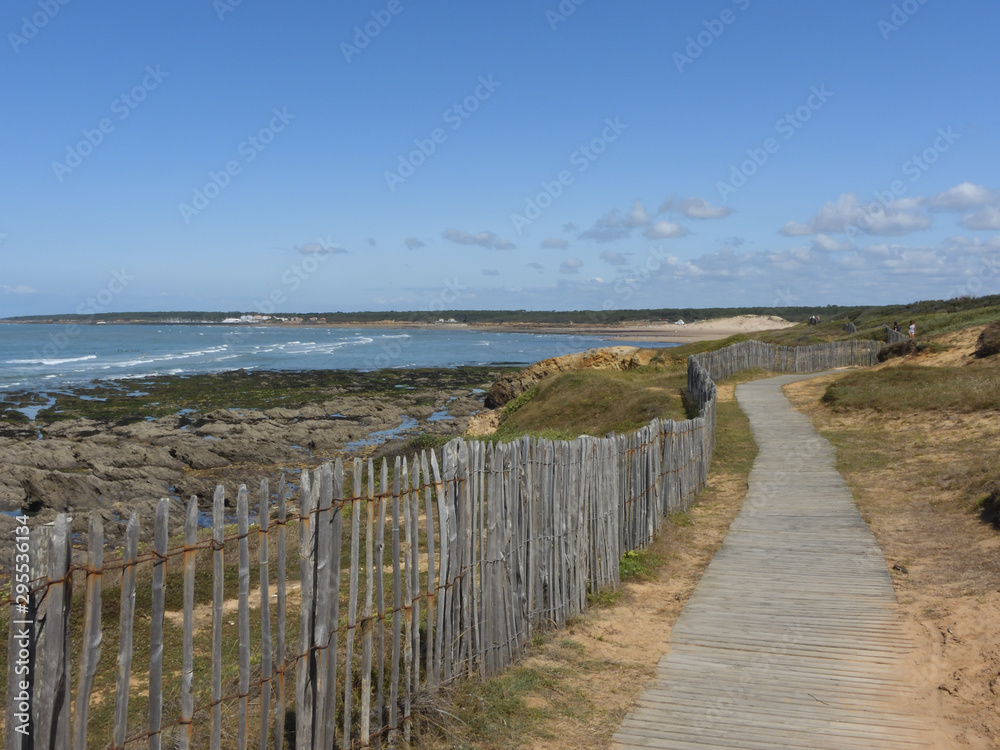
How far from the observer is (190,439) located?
28.7 meters

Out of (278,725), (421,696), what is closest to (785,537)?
(421,696)

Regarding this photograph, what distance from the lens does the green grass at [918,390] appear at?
1833cm

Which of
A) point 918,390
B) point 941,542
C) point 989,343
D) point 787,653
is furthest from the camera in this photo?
point 989,343

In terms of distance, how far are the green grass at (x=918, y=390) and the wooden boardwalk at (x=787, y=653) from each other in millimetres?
8979

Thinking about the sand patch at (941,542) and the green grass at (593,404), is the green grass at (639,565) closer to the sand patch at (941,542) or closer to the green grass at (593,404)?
the sand patch at (941,542)

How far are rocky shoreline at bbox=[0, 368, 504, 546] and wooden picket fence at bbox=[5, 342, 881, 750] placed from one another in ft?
23.1

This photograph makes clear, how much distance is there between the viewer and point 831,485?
1354 centimetres

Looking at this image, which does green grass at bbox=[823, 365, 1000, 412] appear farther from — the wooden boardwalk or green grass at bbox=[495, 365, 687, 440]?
the wooden boardwalk

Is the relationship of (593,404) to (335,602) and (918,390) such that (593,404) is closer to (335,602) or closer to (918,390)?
(918,390)

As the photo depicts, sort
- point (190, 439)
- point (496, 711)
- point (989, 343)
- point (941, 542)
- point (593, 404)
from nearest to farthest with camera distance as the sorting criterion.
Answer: point (496, 711) < point (941, 542) < point (593, 404) < point (989, 343) < point (190, 439)

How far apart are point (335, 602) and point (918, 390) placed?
65.4ft

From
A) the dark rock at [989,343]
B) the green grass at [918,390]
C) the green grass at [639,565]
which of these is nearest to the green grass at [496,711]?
the green grass at [639,565]

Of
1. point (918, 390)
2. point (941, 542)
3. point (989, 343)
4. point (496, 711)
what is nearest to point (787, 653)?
point (496, 711)

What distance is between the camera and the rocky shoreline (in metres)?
19.6
